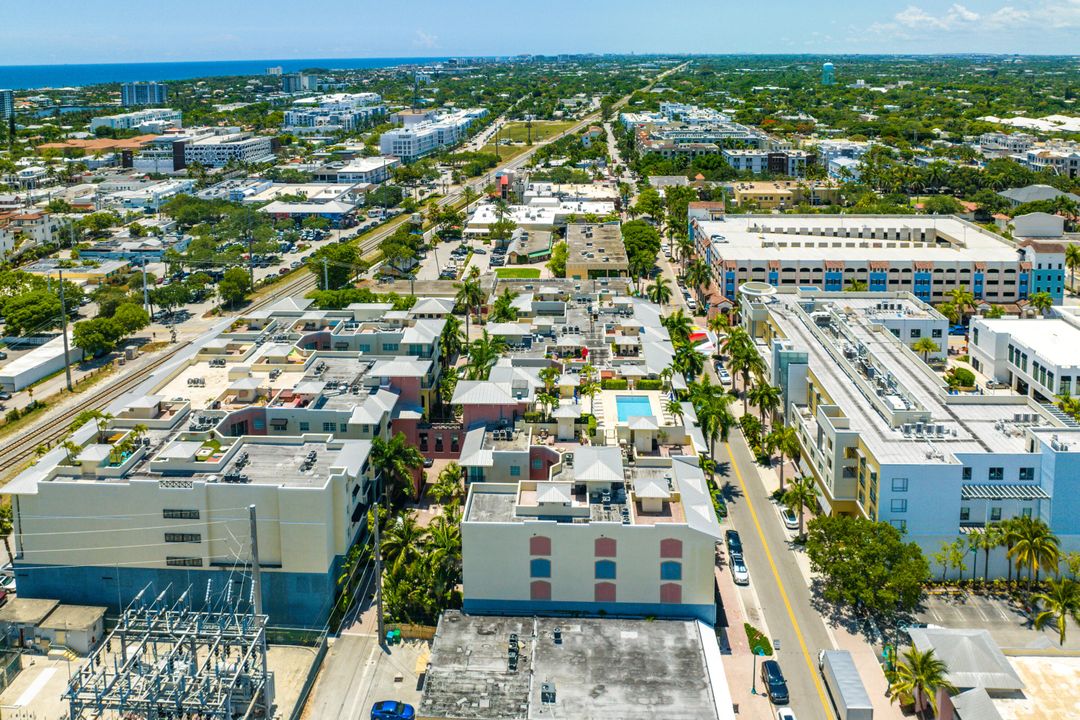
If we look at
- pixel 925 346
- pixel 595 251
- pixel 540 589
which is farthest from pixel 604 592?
pixel 595 251

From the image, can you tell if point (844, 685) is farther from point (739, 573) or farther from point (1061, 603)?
point (1061, 603)

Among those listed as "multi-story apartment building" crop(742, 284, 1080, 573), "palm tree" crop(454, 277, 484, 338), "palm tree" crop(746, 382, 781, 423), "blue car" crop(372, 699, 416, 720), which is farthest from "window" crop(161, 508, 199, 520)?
"palm tree" crop(454, 277, 484, 338)

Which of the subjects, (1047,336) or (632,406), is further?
(1047,336)

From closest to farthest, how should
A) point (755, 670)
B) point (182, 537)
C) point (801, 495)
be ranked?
point (755, 670)
point (182, 537)
point (801, 495)

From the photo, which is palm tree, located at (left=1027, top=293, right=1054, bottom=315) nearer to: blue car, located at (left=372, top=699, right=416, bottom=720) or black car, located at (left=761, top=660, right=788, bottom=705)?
black car, located at (left=761, top=660, right=788, bottom=705)

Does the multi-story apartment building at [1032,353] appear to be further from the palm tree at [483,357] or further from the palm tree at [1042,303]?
the palm tree at [483,357]
